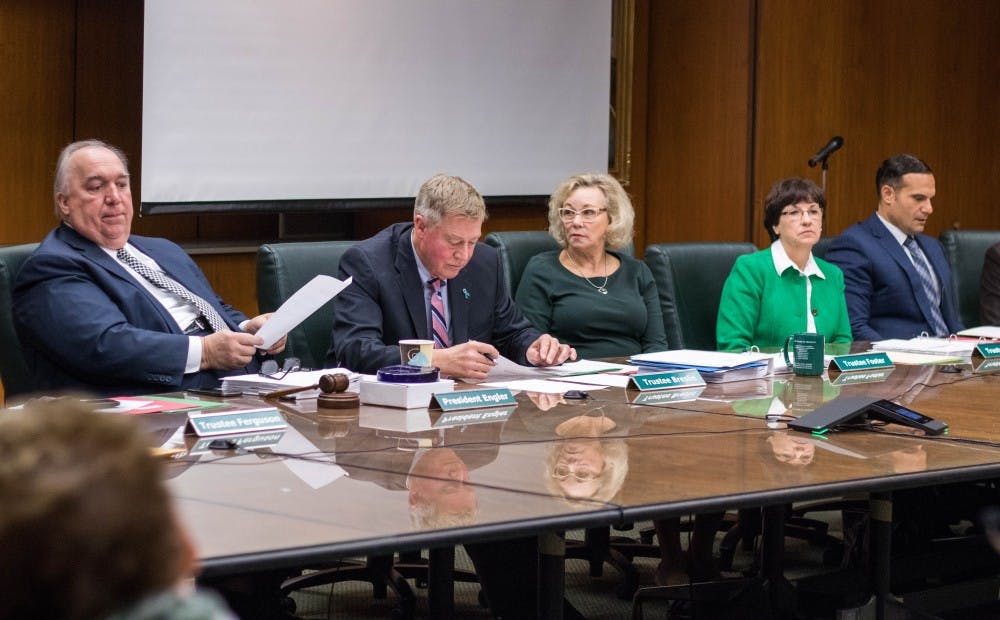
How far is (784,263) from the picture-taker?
4.37 m

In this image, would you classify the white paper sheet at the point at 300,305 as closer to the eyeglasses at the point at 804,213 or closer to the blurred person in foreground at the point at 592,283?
the blurred person in foreground at the point at 592,283

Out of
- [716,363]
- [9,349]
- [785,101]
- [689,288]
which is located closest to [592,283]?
[689,288]

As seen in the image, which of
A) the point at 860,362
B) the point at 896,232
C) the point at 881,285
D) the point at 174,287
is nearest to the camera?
the point at 174,287

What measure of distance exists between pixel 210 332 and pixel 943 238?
11.4 ft

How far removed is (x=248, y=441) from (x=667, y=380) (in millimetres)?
1207

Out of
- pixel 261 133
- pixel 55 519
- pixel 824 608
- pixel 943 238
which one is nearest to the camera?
pixel 55 519

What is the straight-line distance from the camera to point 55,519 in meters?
0.65

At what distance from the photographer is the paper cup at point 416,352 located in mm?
2738

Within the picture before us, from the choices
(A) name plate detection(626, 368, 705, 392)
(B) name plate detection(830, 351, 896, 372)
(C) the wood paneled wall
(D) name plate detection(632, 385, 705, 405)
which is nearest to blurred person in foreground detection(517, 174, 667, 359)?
(B) name plate detection(830, 351, 896, 372)

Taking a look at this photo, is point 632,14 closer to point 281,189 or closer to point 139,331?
point 281,189

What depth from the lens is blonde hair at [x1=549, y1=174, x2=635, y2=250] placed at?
4.22m

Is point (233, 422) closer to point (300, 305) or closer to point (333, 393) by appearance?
point (333, 393)

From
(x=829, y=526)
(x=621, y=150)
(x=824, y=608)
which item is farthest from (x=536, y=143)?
(x=824, y=608)

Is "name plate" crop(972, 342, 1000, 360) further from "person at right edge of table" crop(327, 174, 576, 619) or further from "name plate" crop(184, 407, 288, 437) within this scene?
"name plate" crop(184, 407, 288, 437)
